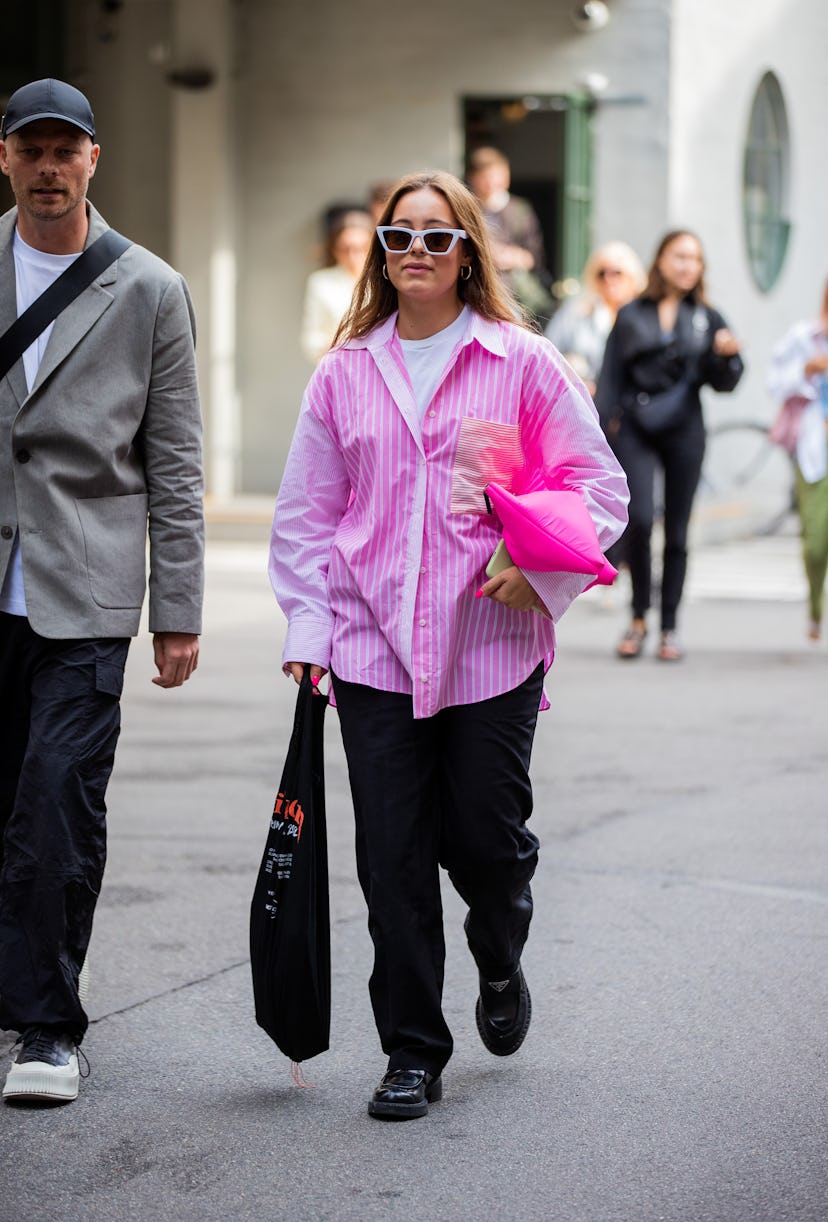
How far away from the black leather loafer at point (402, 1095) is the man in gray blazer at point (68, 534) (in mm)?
612

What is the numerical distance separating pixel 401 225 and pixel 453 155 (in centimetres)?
1240

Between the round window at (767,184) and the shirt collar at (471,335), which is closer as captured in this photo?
the shirt collar at (471,335)

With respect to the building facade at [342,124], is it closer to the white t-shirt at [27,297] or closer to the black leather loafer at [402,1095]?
the white t-shirt at [27,297]

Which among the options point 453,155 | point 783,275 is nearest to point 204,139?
point 453,155

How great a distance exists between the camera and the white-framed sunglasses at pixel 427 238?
13.3 ft

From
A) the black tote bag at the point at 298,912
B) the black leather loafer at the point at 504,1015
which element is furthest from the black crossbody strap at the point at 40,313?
the black leather loafer at the point at 504,1015

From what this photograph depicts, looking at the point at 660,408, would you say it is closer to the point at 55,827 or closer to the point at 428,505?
the point at 428,505

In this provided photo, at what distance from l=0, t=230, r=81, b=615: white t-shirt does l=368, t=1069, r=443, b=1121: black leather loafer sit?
47.3 inches

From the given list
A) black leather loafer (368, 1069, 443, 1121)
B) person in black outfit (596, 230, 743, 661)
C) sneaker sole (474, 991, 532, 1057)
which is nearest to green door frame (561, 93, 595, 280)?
person in black outfit (596, 230, 743, 661)

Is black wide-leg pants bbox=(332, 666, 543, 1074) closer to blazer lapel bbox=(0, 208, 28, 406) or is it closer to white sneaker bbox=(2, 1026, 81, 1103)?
white sneaker bbox=(2, 1026, 81, 1103)

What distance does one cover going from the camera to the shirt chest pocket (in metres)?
4.06

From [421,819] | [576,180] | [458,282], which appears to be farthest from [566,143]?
[421,819]

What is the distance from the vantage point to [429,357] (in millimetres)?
4156

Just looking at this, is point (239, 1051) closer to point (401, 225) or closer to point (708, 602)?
point (401, 225)
